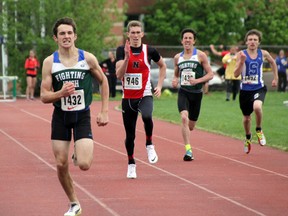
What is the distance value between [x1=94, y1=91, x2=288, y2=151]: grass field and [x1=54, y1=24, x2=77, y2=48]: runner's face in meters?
8.07

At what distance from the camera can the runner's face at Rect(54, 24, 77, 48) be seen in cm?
908

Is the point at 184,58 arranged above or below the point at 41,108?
above

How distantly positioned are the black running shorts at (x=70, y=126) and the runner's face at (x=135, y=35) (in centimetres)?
295

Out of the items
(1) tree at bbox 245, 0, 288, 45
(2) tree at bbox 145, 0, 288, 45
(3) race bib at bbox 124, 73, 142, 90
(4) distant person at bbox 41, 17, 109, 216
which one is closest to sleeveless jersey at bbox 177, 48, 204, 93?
(3) race bib at bbox 124, 73, 142, 90

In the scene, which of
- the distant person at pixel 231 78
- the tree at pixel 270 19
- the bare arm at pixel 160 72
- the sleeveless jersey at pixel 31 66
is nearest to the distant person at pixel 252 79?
the bare arm at pixel 160 72

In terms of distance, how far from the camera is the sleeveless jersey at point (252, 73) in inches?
614

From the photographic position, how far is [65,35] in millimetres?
9094

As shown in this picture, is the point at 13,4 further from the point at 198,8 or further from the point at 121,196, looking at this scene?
the point at 121,196

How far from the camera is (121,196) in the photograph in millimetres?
10578

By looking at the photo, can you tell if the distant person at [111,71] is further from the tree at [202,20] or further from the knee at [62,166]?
the knee at [62,166]

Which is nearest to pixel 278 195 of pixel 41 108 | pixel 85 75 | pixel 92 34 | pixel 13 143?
pixel 85 75

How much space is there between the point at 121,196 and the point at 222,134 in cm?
935

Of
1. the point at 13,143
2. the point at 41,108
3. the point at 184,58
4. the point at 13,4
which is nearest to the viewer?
the point at 184,58

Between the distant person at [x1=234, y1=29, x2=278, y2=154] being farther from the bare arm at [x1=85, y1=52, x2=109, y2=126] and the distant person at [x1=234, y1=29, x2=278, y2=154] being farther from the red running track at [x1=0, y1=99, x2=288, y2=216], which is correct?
the bare arm at [x1=85, y1=52, x2=109, y2=126]
